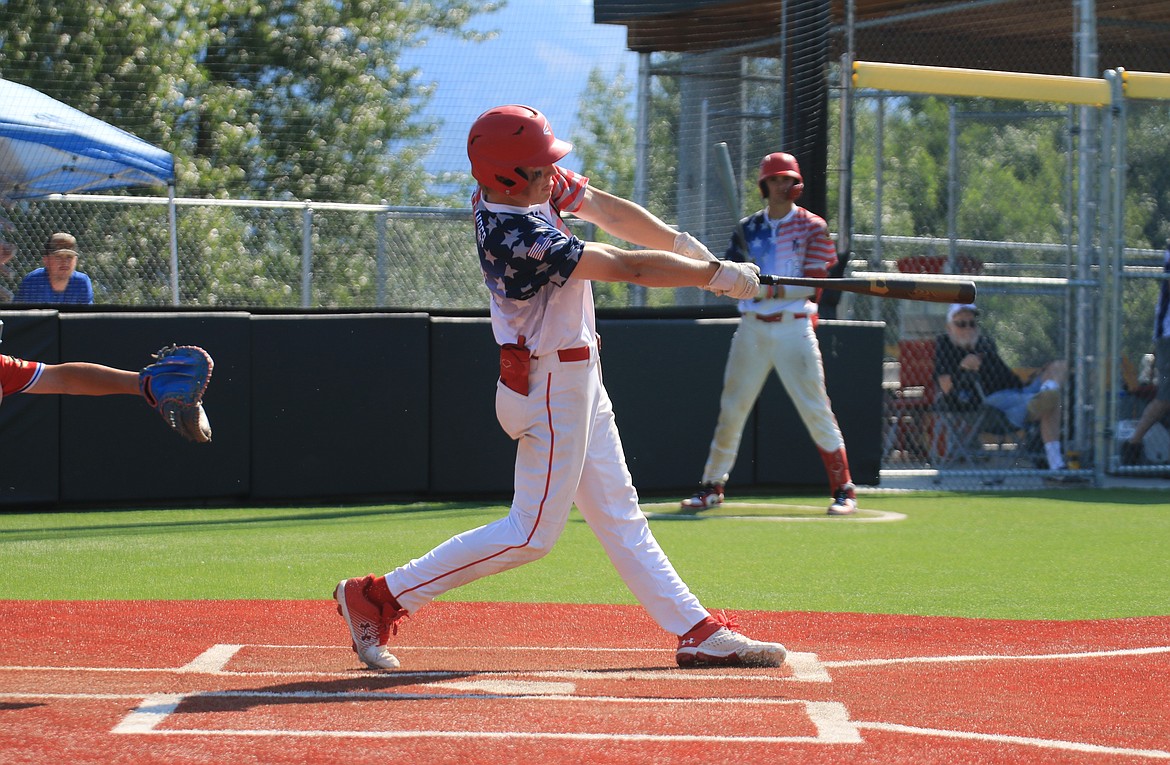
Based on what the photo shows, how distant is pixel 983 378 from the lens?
11.7 m

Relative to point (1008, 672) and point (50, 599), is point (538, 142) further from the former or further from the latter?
point (50, 599)

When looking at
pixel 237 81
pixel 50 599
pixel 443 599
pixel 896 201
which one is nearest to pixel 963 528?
pixel 443 599

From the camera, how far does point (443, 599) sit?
20.3 ft

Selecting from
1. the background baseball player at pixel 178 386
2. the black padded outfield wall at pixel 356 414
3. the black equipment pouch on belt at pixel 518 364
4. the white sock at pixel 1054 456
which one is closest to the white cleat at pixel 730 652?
the black equipment pouch on belt at pixel 518 364

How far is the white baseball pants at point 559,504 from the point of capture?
430 cm

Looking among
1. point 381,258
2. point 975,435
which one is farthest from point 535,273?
point 975,435

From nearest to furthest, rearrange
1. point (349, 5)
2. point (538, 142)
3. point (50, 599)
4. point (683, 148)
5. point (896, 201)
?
point (538, 142), point (50, 599), point (683, 148), point (896, 201), point (349, 5)

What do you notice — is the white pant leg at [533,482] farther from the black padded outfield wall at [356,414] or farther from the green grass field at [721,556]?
the black padded outfield wall at [356,414]

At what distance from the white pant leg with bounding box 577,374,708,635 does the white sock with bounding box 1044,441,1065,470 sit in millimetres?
7806

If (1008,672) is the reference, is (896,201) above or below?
above

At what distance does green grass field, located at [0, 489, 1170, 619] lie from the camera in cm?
622

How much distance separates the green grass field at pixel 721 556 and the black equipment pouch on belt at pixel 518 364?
6.75 feet

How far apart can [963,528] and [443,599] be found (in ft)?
12.7

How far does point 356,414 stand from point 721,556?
348cm
